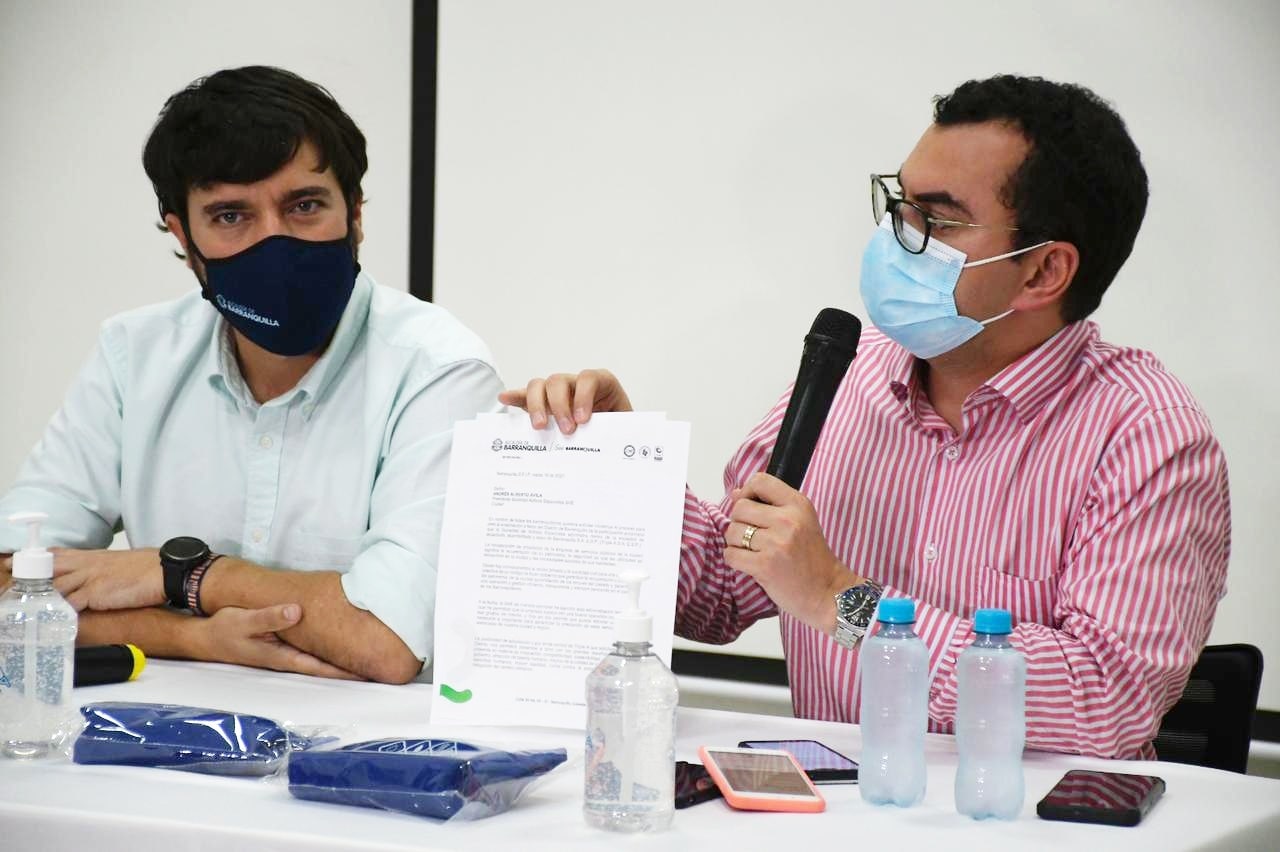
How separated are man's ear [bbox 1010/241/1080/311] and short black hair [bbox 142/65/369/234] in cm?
121

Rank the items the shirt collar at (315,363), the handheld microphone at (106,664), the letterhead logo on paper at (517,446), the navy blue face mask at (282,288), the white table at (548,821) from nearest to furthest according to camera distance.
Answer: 1. the white table at (548,821)
2. the letterhead logo on paper at (517,446)
3. the handheld microphone at (106,664)
4. the navy blue face mask at (282,288)
5. the shirt collar at (315,363)

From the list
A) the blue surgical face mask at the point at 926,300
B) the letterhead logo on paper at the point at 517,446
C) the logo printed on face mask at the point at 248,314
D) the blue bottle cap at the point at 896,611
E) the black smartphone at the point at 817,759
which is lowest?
the black smartphone at the point at 817,759

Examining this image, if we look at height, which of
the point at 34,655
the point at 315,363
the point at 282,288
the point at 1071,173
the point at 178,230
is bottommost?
the point at 34,655

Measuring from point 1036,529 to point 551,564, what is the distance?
76 cm

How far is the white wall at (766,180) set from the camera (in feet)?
8.60

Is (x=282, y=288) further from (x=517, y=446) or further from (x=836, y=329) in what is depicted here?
(x=836, y=329)

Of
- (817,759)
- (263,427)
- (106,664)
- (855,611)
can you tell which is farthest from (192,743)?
(263,427)

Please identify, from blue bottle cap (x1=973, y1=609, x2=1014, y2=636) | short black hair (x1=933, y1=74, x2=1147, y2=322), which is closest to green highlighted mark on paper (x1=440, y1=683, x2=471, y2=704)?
blue bottle cap (x1=973, y1=609, x2=1014, y2=636)

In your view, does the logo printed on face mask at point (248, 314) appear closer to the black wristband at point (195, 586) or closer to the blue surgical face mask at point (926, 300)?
the black wristband at point (195, 586)

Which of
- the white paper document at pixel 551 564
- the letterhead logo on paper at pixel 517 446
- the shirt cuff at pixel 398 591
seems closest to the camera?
the white paper document at pixel 551 564

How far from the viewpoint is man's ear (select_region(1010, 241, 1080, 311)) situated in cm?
202

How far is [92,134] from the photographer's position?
365 centimetres

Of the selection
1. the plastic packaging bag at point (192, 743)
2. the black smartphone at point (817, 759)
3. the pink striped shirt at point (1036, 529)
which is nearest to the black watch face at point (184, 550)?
the plastic packaging bag at point (192, 743)

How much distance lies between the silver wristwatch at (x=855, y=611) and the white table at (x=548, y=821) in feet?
0.60
